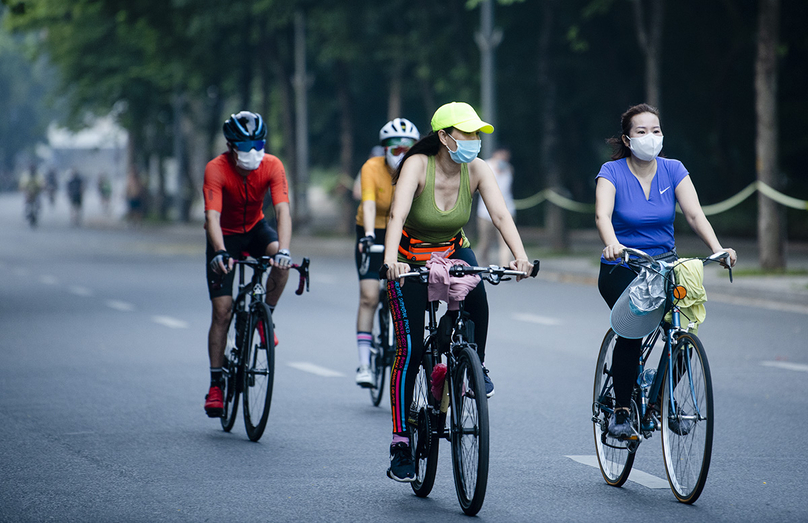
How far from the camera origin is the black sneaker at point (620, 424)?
5977 mm

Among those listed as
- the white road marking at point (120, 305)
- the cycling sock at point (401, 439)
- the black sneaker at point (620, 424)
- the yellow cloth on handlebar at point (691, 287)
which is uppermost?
the yellow cloth on handlebar at point (691, 287)

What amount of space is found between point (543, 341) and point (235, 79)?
2886cm

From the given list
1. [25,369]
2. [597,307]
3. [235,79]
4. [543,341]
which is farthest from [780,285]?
[235,79]

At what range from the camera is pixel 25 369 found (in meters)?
10.5

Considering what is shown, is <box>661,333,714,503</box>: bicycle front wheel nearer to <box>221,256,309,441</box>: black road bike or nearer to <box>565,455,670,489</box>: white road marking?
<box>565,455,670,489</box>: white road marking

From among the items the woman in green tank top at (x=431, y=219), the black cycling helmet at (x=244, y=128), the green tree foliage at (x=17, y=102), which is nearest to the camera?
the woman in green tank top at (x=431, y=219)

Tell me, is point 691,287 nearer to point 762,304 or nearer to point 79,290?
point 762,304

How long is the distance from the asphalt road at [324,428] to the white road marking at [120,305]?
0.11m

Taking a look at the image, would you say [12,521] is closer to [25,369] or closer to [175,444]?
[175,444]

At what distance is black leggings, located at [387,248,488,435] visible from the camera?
580cm

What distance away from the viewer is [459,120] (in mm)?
5738

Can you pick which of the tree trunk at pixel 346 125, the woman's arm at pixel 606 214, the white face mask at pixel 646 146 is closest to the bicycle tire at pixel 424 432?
the woman's arm at pixel 606 214

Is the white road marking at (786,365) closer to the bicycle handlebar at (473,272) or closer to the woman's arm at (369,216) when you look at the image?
the woman's arm at (369,216)

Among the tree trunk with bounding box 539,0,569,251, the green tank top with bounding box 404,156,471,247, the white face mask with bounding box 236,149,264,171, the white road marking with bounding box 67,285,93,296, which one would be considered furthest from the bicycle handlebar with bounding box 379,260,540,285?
the tree trunk with bounding box 539,0,569,251
